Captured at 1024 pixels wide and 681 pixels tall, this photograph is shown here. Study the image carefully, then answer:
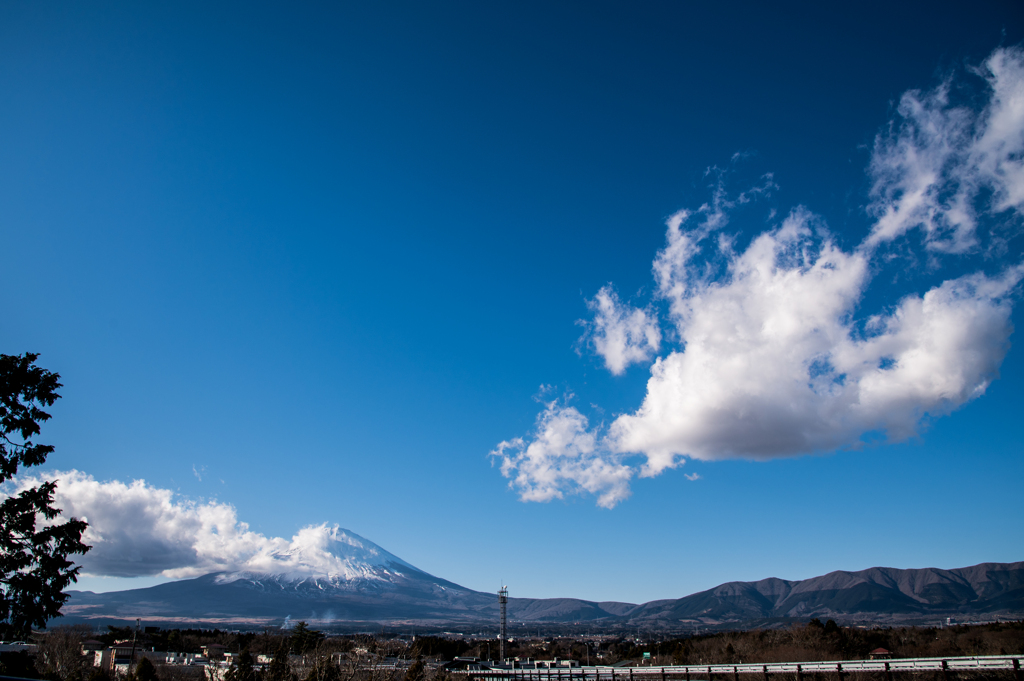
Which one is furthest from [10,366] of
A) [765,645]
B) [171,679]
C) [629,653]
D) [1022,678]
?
[629,653]

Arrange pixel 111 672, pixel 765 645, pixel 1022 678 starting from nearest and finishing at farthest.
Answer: pixel 1022 678 < pixel 111 672 < pixel 765 645

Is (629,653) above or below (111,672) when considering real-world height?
below

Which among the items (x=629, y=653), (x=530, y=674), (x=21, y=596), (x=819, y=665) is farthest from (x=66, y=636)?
(x=629, y=653)

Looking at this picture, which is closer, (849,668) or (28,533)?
(28,533)

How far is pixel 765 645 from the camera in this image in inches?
2756

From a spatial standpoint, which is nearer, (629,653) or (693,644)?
(693,644)

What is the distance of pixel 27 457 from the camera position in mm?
18000

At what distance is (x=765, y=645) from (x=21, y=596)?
75245 mm

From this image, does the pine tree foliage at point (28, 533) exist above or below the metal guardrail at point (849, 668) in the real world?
above

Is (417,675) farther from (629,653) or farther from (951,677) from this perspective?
(629,653)

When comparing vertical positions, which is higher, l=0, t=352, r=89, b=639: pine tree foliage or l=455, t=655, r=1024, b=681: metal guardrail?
l=0, t=352, r=89, b=639: pine tree foliage

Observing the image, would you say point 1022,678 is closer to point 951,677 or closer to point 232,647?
point 951,677

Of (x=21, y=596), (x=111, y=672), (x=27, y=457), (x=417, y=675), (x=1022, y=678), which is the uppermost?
(x=27, y=457)

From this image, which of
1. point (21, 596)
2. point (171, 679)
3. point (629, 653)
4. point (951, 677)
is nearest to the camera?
point (21, 596)
